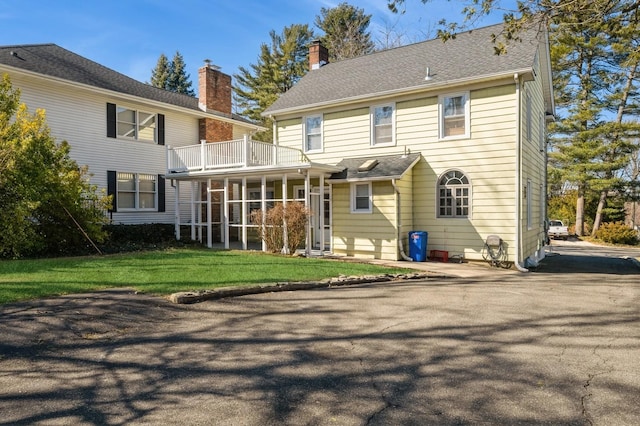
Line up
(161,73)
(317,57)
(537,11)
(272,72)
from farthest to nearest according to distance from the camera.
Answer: (161,73), (272,72), (317,57), (537,11)

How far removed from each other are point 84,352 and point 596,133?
112 ft

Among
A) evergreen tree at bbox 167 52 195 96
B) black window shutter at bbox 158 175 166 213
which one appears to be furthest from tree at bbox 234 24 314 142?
black window shutter at bbox 158 175 166 213

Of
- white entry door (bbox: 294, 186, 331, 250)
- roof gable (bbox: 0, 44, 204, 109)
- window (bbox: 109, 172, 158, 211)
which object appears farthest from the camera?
window (bbox: 109, 172, 158, 211)

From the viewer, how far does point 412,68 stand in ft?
53.0

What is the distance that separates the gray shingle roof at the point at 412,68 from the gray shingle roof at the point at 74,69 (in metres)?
5.50

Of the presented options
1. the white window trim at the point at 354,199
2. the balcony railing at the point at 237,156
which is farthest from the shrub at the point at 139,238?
→ the white window trim at the point at 354,199

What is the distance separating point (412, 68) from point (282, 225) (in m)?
7.51

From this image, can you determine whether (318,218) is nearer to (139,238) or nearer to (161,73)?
(139,238)

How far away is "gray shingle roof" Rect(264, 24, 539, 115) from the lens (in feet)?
44.9

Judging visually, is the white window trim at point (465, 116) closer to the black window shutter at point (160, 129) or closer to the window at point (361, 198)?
the window at point (361, 198)

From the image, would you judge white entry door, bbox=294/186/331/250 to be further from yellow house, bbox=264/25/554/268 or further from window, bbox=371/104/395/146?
window, bbox=371/104/395/146

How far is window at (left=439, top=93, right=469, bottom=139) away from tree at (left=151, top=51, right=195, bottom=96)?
48.6 m

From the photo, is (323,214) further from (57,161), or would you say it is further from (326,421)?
(326,421)

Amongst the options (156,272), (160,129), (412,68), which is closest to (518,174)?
(412,68)
